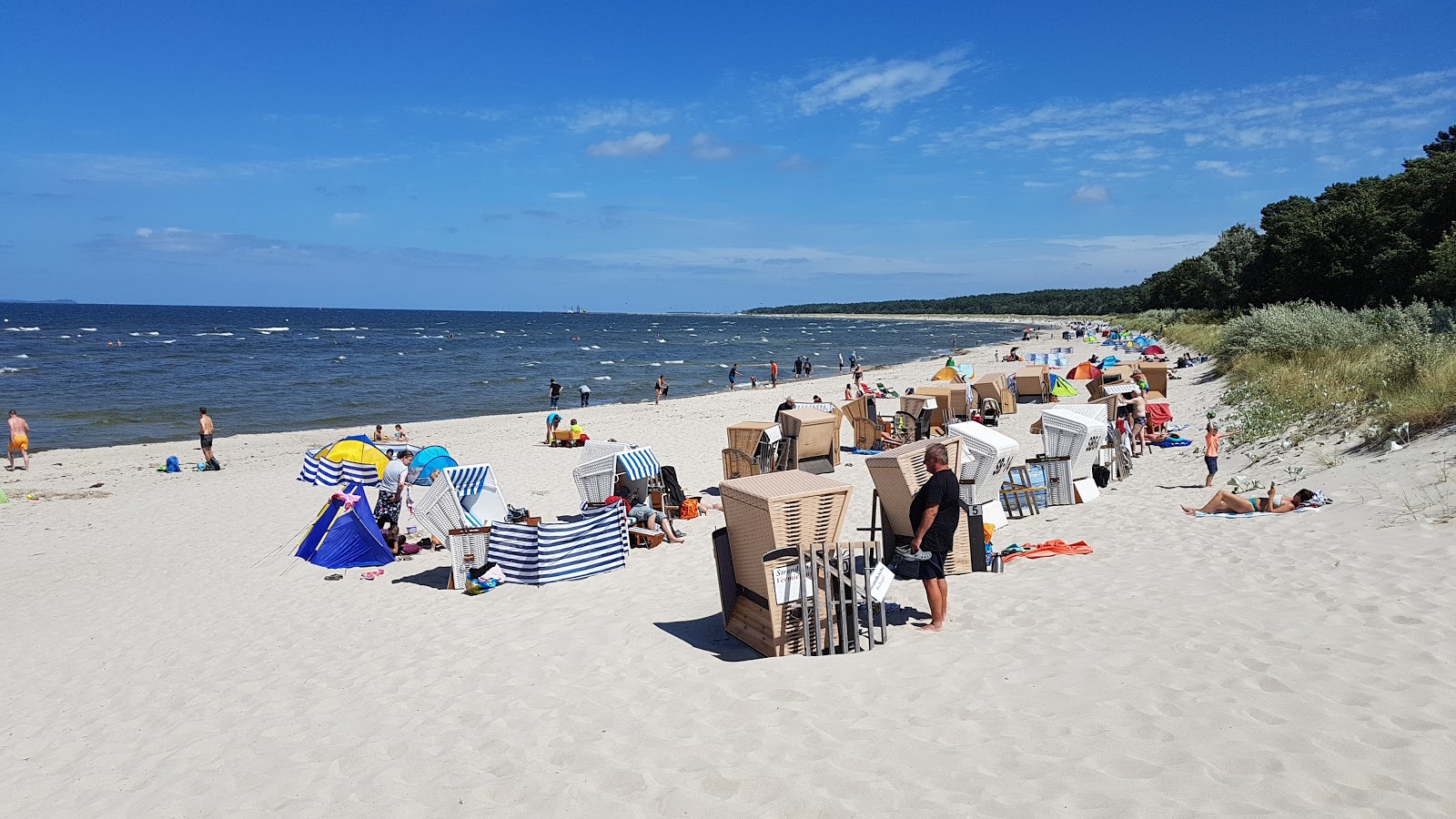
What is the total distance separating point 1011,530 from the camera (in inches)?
371

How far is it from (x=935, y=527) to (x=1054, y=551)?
278cm

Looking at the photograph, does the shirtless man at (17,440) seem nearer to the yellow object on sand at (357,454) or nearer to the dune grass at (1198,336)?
the yellow object on sand at (357,454)

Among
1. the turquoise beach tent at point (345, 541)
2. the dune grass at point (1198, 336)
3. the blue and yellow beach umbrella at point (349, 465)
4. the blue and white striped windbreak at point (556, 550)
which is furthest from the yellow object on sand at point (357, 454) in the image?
the dune grass at point (1198, 336)

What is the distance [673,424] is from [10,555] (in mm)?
14324

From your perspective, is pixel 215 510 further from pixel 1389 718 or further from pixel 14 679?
pixel 1389 718

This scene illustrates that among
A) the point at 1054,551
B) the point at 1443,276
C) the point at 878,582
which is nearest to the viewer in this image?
the point at 878,582

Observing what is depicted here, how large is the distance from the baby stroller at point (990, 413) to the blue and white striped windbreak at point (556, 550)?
36.9 feet

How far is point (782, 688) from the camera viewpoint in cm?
503

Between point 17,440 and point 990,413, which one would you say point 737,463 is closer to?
point 990,413

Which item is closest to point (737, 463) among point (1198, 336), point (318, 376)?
point (1198, 336)

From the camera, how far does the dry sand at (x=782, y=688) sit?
12.2 ft

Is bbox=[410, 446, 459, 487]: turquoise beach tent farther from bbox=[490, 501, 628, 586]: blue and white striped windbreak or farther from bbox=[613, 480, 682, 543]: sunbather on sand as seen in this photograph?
bbox=[490, 501, 628, 586]: blue and white striped windbreak

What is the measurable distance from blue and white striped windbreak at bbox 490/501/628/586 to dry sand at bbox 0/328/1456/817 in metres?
0.31

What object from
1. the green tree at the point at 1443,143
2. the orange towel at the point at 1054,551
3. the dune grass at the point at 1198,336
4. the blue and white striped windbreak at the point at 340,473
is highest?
the green tree at the point at 1443,143
